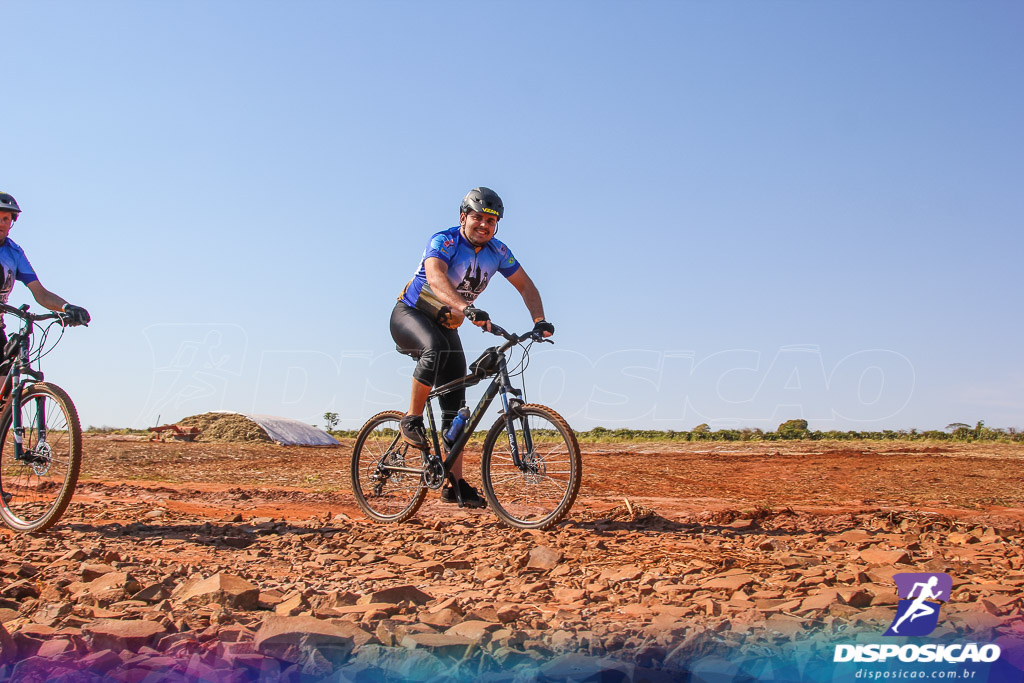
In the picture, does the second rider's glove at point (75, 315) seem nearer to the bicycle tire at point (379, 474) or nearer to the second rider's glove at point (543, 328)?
the bicycle tire at point (379, 474)

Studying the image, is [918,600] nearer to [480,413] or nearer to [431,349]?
[480,413]

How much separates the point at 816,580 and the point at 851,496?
4.11m

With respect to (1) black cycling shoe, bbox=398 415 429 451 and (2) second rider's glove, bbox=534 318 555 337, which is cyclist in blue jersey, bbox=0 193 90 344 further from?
(2) second rider's glove, bbox=534 318 555 337

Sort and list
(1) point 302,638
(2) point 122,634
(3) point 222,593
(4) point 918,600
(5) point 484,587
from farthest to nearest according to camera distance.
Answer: (5) point 484,587 < (3) point 222,593 < (4) point 918,600 < (2) point 122,634 < (1) point 302,638

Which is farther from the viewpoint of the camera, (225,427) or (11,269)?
(225,427)

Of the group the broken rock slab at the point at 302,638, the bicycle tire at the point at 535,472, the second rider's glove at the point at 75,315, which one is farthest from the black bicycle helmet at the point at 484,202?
the broken rock slab at the point at 302,638

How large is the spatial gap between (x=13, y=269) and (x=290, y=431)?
27.5 feet

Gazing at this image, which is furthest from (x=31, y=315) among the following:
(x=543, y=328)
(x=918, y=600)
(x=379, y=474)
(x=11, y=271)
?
(x=918, y=600)

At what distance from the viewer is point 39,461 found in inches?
217

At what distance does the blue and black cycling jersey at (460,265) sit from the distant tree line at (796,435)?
32.5 ft

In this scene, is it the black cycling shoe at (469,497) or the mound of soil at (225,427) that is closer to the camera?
the black cycling shoe at (469,497)

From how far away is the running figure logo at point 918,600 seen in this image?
2771 millimetres

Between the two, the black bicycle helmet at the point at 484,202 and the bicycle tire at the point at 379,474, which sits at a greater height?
the black bicycle helmet at the point at 484,202

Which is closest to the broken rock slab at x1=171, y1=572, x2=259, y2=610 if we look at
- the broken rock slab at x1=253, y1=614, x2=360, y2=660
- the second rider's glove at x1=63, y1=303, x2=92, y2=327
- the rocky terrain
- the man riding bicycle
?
the rocky terrain
